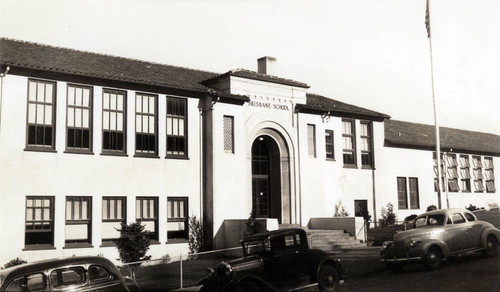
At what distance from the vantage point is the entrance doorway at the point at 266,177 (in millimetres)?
24672

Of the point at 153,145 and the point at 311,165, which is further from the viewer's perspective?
the point at 311,165

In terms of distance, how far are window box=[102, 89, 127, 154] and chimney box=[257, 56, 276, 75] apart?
9.59 m

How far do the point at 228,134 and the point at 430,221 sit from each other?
410 inches

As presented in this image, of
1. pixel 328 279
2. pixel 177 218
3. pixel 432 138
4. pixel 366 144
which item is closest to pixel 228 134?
pixel 177 218

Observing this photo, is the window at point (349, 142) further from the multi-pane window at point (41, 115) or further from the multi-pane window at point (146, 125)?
the multi-pane window at point (41, 115)

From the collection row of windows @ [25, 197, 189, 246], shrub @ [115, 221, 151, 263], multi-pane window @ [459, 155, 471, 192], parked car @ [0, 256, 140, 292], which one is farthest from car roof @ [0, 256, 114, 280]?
multi-pane window @ [459, 155, 471, 192]

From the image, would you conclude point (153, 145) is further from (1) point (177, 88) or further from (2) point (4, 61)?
(2) point (4, 61)

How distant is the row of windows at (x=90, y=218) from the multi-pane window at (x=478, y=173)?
24.7 metres

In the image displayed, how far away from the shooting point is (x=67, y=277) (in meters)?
9.59

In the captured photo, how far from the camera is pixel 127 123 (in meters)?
20.0

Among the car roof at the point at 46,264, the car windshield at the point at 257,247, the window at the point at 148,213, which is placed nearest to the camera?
the car roof at the point at 46,264

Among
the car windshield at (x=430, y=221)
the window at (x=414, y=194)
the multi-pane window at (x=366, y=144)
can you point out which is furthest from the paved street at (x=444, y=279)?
the window at (x=414, y=194)

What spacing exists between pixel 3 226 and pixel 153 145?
6.68 metres

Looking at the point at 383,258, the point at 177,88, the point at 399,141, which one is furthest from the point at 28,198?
the point at 399,141
